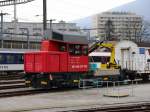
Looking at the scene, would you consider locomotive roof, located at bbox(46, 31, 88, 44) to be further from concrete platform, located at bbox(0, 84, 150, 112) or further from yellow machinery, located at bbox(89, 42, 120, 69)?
concrete platform, located at bbox(0, 84, 150, 112)

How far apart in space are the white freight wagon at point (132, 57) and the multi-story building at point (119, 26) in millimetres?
41976

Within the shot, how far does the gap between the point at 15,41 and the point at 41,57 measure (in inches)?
1786

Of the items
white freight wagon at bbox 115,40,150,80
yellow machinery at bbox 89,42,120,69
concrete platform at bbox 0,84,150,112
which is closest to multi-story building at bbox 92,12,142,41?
white freight wagon at bbox 115,40,150,80

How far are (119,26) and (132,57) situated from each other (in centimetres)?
8168

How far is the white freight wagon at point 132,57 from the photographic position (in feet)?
103

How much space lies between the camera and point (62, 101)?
1967 centimetres

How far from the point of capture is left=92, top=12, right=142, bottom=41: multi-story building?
3311 inches

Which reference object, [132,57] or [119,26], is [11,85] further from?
[119,26]

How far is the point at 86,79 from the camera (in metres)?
26.1

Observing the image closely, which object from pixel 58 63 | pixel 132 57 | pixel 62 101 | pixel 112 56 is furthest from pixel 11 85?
pixel 62 101

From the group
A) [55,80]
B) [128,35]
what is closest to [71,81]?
[55,80]

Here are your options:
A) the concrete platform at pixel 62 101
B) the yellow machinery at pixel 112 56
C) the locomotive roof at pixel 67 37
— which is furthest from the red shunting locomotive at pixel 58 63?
the yellow machinery at pixel 112 56

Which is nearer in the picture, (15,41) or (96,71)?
(96,71)

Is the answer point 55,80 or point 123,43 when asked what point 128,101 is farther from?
point 123,43
